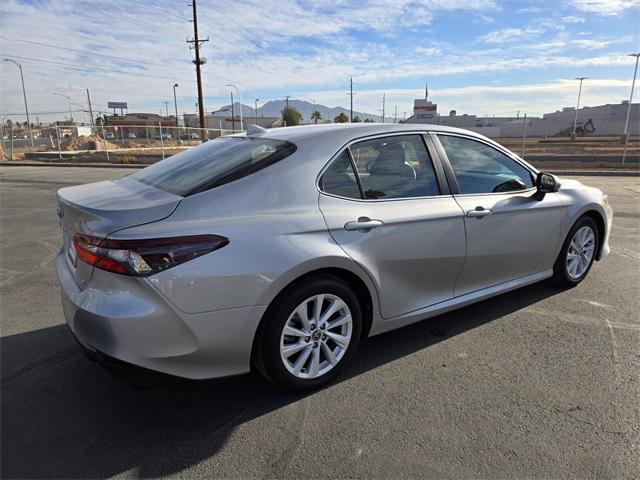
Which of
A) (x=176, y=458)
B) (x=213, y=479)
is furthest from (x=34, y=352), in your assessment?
(x=213, y=479)

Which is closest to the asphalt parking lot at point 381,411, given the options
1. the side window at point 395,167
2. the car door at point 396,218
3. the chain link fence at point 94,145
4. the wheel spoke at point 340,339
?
the wheel spoke at point 340,339

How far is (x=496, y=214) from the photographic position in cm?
362

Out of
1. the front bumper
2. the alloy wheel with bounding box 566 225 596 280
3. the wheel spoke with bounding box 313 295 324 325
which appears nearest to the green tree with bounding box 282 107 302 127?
the alloy wheel with bounding box 566 225 596 280

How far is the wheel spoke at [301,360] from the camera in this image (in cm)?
278

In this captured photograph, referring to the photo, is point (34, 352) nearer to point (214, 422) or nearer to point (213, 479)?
point (214, 422)

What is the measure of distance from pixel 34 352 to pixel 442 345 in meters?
3.04

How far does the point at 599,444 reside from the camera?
7.95 feet

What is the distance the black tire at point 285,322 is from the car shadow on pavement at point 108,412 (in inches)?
5.5

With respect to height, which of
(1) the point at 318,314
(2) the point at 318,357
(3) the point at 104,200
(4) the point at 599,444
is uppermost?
(3) the point at 104,200

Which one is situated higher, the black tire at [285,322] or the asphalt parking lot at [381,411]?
the black tire at [285,322]

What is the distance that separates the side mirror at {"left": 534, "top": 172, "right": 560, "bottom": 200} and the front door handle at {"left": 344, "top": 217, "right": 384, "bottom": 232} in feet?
5.93

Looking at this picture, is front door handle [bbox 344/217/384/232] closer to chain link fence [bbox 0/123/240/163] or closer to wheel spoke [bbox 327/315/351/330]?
wheel spoke [bbox 327/315/351/330]

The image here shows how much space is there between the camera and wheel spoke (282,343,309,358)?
2714mm

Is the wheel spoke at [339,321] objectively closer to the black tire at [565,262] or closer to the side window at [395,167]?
the side window at [395,167]
